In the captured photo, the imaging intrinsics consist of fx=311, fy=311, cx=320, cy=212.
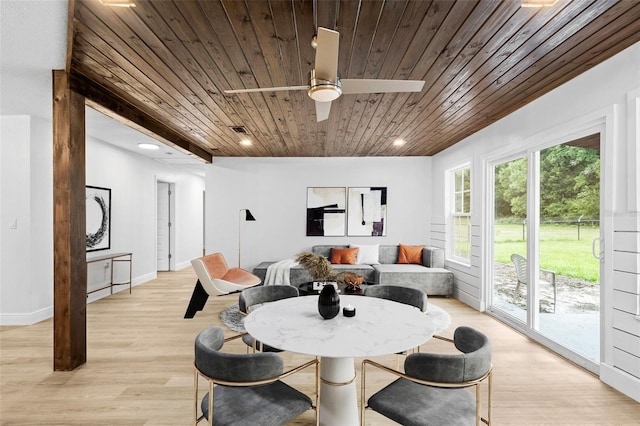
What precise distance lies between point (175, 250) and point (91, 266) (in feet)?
8.35

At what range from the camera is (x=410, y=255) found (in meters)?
5.64

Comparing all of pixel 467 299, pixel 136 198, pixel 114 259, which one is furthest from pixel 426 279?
pixel 136 198

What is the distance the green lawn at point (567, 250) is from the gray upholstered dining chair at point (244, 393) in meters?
2.79

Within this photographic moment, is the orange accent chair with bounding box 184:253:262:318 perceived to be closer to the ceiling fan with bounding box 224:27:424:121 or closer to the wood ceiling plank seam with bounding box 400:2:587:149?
the ceiling fan with bounding box 224:27:424:121

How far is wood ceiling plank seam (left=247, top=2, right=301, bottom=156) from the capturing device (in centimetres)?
181

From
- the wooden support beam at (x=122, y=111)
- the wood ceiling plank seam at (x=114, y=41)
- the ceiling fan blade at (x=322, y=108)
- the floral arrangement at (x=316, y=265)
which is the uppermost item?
the wood ceiling plank seam at (x=114, y=41)

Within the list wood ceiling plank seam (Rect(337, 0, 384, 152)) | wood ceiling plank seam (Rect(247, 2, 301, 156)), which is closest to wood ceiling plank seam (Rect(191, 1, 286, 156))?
wood ceiling plank seam (Rect(247, 2, 301, 156))

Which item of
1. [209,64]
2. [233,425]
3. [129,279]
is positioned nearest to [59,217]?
[209,64]

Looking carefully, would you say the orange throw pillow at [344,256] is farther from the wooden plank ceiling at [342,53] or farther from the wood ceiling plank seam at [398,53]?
the wooden plank ceiling at [342,53]

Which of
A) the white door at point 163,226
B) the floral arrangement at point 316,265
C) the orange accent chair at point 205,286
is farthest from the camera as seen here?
the white door at point 163,226

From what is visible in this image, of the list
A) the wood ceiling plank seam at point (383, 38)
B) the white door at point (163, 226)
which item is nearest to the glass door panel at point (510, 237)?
the wood ceiling plank seam at point (383, 38)

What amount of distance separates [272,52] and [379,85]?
845 millimetres

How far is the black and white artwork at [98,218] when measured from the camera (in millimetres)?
4656

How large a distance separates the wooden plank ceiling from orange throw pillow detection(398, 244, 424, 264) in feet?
8.53
